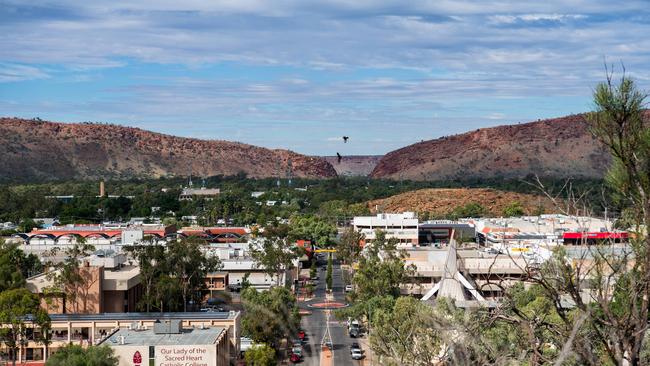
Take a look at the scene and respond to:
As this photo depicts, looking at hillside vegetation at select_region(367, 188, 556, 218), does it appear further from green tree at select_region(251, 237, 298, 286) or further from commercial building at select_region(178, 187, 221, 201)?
green tree at select_region(251, 237, 298, 286)

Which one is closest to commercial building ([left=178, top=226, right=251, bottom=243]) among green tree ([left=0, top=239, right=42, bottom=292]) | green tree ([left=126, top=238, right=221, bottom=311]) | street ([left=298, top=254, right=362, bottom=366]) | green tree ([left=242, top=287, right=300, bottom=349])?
street ([left=298, top=254, right=362, bottom=366])

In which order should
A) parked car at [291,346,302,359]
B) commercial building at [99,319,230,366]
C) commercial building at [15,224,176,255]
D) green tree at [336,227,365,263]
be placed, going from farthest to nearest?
green tree at [336,227,365,263] < commercial building at [15,224,176,255] < parked car at [291,346,302,359] < commercial building at [99,319,230,366]

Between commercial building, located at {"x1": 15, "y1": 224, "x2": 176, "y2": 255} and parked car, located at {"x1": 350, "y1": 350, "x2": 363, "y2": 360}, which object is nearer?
parked car, located at {"x1": 350, "y1": 350, "x2": 363, "y2": 360}

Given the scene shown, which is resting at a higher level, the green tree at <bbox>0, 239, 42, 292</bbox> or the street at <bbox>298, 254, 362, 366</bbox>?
the green tree at <bbox>0, 239, 42, 292</bbox>

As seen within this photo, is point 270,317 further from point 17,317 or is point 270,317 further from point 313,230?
point 313,230

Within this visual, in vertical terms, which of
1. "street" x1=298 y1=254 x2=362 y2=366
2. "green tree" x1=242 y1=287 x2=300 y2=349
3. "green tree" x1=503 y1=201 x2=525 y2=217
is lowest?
"street" x1=298 y1=254 x2=362 y2=366
